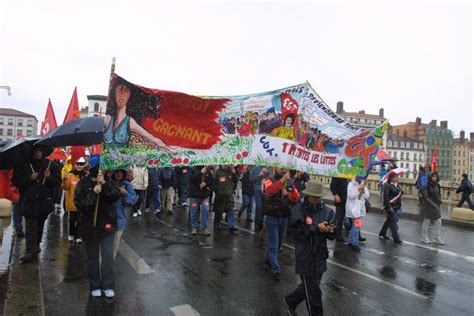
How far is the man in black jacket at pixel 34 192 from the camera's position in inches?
264

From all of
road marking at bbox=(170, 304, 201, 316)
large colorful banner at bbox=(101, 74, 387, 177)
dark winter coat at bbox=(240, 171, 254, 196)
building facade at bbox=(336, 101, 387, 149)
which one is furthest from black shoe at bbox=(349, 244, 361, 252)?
building facade at bbox=(336, 101, 387, 149)

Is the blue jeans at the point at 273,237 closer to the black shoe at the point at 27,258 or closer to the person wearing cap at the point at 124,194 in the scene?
the person wearing cap at the point at 124,194

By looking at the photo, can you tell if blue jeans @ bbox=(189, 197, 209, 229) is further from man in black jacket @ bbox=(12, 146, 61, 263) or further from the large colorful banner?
the large colorful banner

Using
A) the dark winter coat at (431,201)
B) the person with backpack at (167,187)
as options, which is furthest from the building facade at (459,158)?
the person with backpack at (167,187)

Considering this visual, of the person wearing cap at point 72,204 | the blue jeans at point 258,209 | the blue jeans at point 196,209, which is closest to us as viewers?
the person wearing cap at point 72,204

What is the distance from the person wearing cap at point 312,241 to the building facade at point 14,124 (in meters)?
133

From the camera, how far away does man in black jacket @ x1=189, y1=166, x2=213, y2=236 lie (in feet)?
32.6

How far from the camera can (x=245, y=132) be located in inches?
235

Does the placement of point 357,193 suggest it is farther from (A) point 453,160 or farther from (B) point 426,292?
(A) point 453,160

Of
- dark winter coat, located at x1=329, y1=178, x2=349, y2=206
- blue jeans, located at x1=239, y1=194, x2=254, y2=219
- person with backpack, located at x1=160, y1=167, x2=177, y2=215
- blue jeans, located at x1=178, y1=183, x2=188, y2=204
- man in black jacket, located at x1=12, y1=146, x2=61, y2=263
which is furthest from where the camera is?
blue jeans, located at x1=178, y1=183, x2=188, y2=204

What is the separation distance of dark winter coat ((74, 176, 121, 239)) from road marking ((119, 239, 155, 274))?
1.61 m

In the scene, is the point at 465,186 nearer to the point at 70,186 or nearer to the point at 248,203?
the point at 248,203

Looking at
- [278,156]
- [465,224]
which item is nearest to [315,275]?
[278,156]

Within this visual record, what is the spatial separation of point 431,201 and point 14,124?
133852 millimetres
